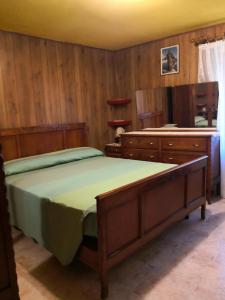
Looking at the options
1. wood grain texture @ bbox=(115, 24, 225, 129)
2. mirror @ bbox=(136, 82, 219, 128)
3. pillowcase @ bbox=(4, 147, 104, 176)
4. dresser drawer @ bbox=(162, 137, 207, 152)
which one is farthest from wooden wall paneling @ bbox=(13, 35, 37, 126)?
dresser drawer @ bbox=(162, 137, 207, 152)

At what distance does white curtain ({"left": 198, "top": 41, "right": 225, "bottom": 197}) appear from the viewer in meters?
3.49

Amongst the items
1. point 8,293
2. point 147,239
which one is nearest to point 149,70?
point 147,239

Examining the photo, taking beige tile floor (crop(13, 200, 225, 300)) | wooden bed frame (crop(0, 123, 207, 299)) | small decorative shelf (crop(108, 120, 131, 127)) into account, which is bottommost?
beige tile floor (crop(13, 200, 225, 300))

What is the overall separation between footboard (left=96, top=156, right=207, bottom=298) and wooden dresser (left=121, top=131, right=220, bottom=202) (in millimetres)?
726

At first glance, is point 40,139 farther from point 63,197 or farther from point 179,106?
point 179,106

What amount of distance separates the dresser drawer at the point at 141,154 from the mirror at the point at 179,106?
0.60m

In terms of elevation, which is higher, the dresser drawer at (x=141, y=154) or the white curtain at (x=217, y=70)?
the white curtain at (x=217, y=70)

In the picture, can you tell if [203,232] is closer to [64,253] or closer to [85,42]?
[64,253]

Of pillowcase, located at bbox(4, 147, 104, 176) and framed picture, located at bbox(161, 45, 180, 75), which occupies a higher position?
framed picture, located at bbox(161, 45, 180, 75)

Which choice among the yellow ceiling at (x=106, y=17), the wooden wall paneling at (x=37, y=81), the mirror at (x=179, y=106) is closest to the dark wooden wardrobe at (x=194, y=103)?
the mirror at (x=179, y=106)

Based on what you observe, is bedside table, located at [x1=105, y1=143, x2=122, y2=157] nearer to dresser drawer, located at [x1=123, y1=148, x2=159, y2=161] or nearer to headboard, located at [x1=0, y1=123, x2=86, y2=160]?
dresser drawer, located at [x1=123, y1=148, x2=159, y2=161]

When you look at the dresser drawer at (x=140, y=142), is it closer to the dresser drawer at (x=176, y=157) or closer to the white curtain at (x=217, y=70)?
the dresser drawer at (x=176, y=157)

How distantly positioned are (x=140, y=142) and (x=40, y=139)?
152 cm

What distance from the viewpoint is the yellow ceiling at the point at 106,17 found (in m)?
2.67
